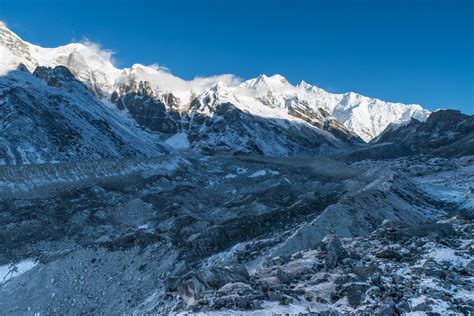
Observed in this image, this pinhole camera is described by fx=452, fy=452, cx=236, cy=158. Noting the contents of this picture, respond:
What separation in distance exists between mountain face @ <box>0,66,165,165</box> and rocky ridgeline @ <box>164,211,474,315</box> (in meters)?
78.9

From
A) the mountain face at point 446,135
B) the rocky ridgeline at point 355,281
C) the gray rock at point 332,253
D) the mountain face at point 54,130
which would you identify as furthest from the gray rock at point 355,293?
the mountain face at point 446,135

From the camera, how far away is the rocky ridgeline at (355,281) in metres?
14.8

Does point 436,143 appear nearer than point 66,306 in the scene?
No

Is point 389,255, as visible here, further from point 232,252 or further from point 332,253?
point 232,252

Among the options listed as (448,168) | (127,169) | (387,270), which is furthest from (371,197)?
(448,168)

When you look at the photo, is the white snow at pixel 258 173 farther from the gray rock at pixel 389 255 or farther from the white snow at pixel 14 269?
the gray rock at pixel 389 255

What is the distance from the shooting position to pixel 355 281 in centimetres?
1689

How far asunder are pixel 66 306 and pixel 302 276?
1586cm

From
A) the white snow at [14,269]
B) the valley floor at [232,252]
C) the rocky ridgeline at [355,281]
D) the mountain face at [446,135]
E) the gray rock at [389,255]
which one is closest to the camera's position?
the rocky ridgeline at [355,281]

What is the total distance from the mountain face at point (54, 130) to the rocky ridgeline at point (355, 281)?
259 ft

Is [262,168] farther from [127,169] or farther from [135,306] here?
[135,306]

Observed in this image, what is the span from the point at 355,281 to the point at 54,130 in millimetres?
105465

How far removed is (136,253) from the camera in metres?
31.0

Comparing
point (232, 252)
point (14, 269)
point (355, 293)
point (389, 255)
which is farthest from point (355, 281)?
point (14, 269)
